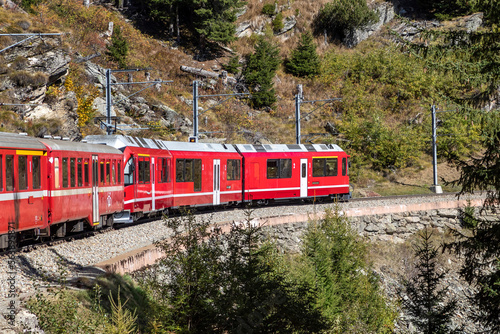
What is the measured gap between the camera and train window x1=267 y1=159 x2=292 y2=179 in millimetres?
A: 28594

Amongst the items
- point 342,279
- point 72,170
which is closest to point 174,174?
point 72,170

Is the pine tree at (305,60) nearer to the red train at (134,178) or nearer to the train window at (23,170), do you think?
the red train at (134,178)

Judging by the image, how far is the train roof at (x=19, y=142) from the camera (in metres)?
12.3

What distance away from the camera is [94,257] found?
13953 mm

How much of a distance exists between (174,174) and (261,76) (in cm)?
3442

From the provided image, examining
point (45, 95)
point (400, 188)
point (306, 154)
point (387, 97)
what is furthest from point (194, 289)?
point (387, 97)

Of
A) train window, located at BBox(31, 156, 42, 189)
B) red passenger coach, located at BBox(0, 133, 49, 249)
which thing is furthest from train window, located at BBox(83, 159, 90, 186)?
train window, located at BBox(31, 156, 42, 189)

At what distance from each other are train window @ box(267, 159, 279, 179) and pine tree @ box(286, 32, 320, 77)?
118 ft

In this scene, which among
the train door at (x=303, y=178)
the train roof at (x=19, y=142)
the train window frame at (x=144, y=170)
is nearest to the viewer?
the train roof at (x=19, y=142)

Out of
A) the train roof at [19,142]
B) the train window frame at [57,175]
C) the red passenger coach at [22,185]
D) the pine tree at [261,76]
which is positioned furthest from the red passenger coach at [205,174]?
the pine tree at [261,76]

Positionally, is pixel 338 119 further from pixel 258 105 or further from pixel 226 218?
pixel 226 218

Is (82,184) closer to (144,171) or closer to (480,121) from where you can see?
(144,171)

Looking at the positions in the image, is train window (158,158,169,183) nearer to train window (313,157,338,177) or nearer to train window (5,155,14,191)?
train window (5,155,14,191)

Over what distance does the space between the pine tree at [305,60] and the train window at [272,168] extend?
36.0 m
